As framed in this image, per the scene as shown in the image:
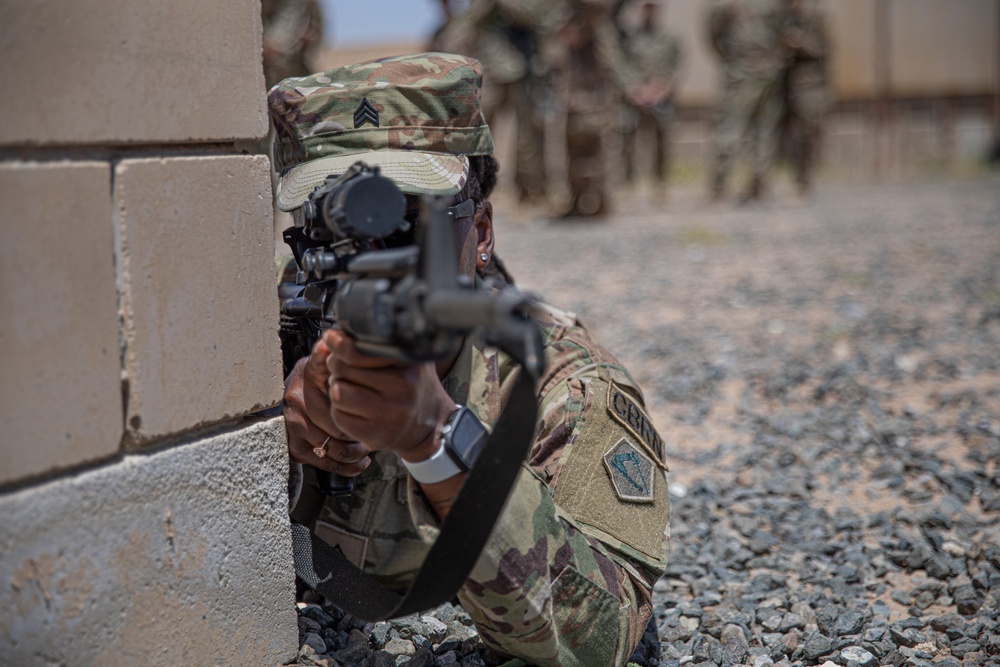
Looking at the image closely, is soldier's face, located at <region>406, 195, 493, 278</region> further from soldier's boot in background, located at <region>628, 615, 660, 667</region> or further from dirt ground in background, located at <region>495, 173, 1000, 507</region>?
dirt ground in background, located at <region>495, 173, 1000, 507</region>

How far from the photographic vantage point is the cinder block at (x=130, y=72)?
4.31 feet

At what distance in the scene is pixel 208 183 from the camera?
160 centimetres

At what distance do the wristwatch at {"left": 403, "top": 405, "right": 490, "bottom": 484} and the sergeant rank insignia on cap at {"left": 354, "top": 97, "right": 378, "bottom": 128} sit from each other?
0.66 m

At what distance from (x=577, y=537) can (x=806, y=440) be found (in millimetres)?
2279

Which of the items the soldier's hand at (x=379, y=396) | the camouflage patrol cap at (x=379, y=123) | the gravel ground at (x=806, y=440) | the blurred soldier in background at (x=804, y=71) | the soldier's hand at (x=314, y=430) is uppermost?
the blurred soldier in background at (x=804, y=71)

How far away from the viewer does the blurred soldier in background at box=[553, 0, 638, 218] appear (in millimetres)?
9500

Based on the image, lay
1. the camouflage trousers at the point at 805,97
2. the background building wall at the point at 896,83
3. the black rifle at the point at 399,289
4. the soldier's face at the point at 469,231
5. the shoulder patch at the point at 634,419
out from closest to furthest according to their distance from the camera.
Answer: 1. the black rifle at the point at 399,289
2. the soldier's face at the point at 469,231
3. the shoulder patch at the point at 634,419
4. the camouflage trousers at the point at 805,97
5. the background building wall at the point at 896,83

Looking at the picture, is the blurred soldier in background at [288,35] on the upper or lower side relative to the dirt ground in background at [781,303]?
upper

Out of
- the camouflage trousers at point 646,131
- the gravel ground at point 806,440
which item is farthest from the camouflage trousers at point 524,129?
the camouflage trousers at point 646,131

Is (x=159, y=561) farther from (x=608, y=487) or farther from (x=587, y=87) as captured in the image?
(x=587, y=87)

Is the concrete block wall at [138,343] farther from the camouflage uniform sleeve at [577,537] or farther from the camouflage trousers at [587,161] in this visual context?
the camouflage trousers at [587,161]

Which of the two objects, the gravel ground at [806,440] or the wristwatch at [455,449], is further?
the gravel ground at [806,440]

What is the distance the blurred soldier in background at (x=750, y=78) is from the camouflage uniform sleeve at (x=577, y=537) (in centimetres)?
949

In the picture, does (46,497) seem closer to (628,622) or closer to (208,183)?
(208,183)
